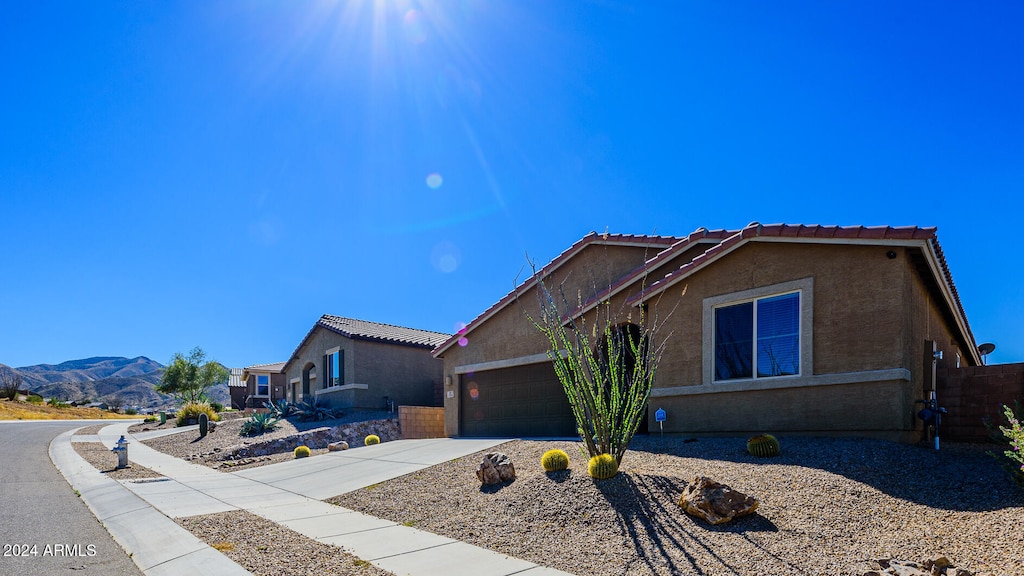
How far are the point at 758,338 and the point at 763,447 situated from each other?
8.93ft

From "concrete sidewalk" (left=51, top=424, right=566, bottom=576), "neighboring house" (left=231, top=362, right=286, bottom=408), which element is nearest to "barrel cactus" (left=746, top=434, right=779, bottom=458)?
"concrete sidewalk" (left=51, top=424, right=566, bottom=576)

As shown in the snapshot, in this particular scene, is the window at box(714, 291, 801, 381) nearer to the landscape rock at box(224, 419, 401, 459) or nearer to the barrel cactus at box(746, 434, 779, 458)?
the barrel cactus at box(746, 434, 779, 458)

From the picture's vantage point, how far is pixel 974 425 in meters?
10.5

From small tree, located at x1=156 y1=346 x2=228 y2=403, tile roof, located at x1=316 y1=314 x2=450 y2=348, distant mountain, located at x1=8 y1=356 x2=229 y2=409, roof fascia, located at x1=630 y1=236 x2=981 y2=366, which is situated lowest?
distant mountain, located at x1=8 y1=356 x2=229 y2=409

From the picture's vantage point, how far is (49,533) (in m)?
7.50

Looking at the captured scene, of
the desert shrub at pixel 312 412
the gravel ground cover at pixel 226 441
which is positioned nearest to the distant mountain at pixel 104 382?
the desert shrub at pixel 312 412

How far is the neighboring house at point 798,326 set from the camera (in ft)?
32.1

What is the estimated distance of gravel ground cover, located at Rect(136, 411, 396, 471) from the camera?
617 inches

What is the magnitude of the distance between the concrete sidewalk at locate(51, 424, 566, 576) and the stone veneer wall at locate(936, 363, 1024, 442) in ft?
28.7

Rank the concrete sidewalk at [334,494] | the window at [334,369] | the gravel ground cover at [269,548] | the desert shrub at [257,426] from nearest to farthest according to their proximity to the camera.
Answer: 1. the gravel ground cover at [269,548]
2. the concrete sidewalk at [334,494]
3. the desert shrub at [257,426]
4. the window at [334,369]

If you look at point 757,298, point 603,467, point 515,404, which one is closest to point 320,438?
point 515,404

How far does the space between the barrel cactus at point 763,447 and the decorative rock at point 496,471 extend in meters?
3.73

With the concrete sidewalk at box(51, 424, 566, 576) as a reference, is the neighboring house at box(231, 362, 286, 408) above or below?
below

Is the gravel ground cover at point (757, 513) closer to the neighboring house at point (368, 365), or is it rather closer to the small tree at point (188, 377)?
the neighboring house at point (368, 365)
